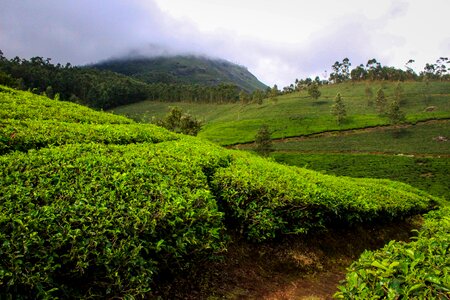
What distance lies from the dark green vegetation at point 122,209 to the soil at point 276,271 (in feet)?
1.47

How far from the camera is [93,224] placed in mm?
5883

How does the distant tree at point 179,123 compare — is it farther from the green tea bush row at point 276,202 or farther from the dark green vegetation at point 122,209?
the green tea bush row at point 276,202

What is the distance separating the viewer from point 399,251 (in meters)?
5.23

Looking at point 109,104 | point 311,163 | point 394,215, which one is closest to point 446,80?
point 311,163

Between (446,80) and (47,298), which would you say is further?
(446,80)

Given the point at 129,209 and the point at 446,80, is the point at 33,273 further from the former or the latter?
the point at 446,80

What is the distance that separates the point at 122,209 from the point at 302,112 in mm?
132466

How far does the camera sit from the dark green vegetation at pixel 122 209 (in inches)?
210

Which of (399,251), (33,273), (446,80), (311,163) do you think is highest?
(446,80)

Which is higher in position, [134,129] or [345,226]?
[134,129]

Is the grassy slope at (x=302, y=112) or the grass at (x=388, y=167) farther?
the grassy slope at (x=302, y=112)

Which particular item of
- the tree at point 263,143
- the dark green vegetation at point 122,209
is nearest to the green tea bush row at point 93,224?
the dark green vegetation at point 122,209

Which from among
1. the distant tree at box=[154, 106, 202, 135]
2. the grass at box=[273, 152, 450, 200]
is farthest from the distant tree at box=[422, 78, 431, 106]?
the distant tree at box=[154, 106, 202, 135]

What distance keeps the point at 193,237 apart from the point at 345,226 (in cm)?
796
